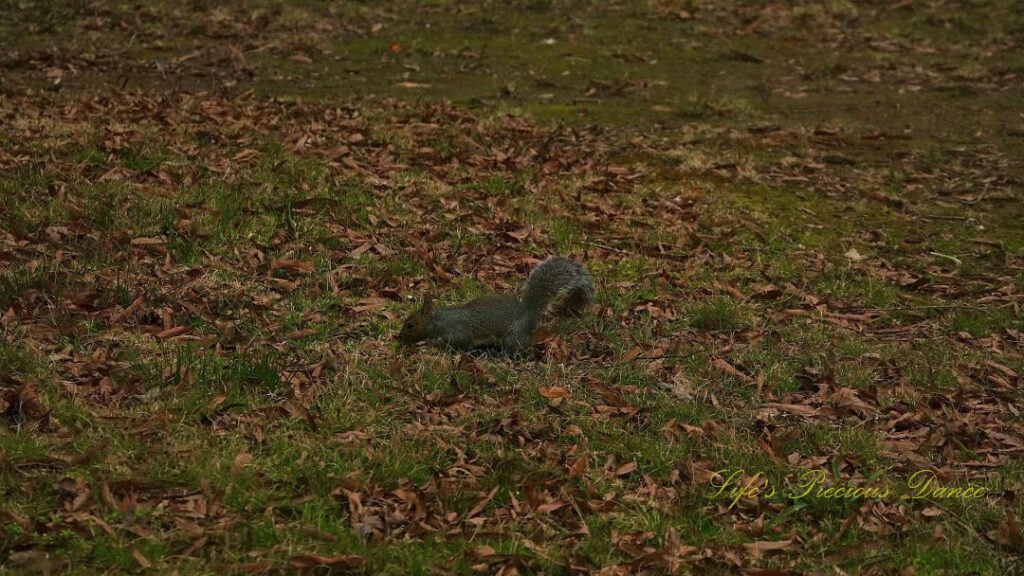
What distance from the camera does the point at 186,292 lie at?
5820mm

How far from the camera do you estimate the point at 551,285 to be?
18.5ft

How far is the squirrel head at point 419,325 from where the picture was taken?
17.8 ft

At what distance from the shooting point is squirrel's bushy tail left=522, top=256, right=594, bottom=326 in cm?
561

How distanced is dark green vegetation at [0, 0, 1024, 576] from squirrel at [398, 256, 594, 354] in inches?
7.2

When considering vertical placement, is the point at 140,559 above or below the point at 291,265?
above

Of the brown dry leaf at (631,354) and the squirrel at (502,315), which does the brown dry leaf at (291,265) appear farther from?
the brown dry leaf at (631,354)

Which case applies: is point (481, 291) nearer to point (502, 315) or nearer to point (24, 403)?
point (502, 315)

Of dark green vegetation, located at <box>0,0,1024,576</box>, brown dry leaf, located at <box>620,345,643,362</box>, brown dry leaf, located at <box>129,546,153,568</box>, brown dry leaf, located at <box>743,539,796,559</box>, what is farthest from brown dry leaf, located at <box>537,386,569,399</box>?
brown dry leaf, located at <box>129,546,153,568</box>

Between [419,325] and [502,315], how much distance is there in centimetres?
43

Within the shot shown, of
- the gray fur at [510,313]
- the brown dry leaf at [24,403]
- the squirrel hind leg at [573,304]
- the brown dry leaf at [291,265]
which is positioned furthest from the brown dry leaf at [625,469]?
the brown dry leaf at [291,265]

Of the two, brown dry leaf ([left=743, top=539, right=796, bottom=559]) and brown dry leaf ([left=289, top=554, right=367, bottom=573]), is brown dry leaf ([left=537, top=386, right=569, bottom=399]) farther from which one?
brown dry leaf ([left=289, top=554, right=367, bottom=573])

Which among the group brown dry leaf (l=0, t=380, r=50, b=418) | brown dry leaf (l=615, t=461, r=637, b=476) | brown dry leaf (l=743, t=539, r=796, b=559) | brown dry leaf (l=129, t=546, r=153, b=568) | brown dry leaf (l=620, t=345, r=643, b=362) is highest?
brown dry leaf (l=0, t=380, r=50, b=418)

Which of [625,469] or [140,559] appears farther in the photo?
[625,469]

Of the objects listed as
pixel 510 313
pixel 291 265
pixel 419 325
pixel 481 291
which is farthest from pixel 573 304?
pixel 291 265
